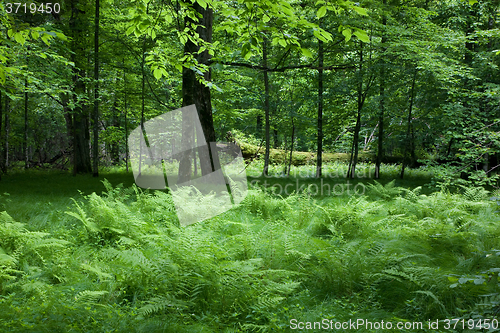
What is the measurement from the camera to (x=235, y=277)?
299 cm

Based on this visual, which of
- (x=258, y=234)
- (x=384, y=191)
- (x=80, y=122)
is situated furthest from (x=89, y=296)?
(x=80, y=122)

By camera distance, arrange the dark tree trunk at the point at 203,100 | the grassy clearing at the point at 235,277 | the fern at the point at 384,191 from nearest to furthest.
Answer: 1. the grassy clearing at the point at 235,277
2. the fern at the point at 384,191
3. the dark tree trunk at the point at 203,100

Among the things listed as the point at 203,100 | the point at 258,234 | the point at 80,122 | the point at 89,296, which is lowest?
the point at 89,296

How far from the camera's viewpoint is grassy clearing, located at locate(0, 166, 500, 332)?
8.29 feet

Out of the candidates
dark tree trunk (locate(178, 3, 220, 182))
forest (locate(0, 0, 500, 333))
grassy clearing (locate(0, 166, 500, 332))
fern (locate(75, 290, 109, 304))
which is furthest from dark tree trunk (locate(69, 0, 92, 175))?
fern (locate(75, 290, 109, 304))

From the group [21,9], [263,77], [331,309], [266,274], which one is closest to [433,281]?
[331,309]

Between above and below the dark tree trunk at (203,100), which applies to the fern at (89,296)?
below

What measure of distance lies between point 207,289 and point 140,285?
73cm

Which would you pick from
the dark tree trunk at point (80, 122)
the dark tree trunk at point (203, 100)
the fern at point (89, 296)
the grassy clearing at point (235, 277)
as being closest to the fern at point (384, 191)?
the grassy clearing at point (235, 277)

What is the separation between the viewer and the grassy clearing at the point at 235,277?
253 centimetres

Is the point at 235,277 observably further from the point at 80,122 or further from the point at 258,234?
the point at 80,122

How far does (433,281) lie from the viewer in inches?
116

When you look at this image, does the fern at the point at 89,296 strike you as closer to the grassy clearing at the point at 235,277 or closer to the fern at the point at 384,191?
the grassy clearing at the point at 235,277

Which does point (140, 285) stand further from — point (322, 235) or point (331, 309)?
point (322, 235)
